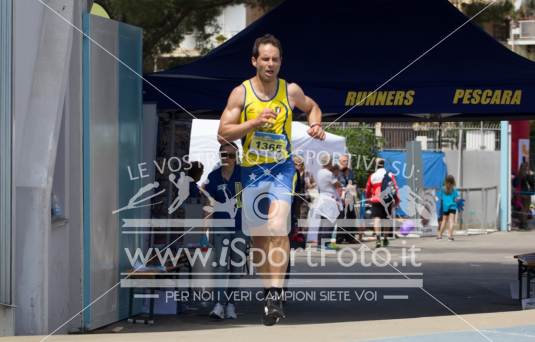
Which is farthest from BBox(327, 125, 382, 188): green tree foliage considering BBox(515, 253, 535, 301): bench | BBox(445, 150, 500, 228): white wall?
BBox(515, 253, 535, 301): bench

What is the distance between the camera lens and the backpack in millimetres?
22803

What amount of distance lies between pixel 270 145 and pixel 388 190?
14843 mm

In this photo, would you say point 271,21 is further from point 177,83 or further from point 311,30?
point 177,83

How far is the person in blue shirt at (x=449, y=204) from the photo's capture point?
79.3ft

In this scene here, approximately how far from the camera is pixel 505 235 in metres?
26.3

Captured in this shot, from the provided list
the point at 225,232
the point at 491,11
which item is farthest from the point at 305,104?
the point at 491,11

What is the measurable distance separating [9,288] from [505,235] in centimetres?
1923

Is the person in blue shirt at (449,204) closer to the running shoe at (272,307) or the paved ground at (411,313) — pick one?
the paved ground at (411,313)

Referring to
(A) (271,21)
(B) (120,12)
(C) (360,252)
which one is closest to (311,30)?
(A) (271,21)

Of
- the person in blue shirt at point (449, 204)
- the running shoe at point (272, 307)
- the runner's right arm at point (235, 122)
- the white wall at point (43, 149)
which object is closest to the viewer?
the runner's right arm at point (235, 122)

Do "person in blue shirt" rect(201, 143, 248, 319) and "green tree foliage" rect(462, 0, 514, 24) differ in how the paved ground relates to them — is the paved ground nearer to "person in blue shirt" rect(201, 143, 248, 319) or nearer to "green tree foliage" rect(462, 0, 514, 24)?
"person in blue shirt" rect(201, 143, 248, 319)

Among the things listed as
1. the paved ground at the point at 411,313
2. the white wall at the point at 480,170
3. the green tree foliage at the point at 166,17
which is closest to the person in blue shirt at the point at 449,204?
the paved ground at the point at 411,313

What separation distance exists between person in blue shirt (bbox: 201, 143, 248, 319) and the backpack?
11.7 metres

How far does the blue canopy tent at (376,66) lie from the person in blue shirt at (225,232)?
82 centimetres
